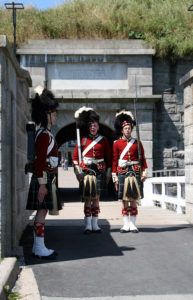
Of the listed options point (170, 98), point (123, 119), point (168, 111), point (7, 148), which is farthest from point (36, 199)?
point (170, 98)

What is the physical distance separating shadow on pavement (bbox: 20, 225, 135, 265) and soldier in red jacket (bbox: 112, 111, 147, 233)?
0.43 metres

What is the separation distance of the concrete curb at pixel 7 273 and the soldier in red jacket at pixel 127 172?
2.45 metres

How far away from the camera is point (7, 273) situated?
343cm

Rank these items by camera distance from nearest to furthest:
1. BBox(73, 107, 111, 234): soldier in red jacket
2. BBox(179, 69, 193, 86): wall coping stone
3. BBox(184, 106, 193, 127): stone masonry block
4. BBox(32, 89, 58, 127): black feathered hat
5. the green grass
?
BBox(32, 89, 58, 127): black feathered hat
BBox(73, 107, 111, 234): soldier in red jacket
BBox(179, 69, 193, 86): wall coping stone
BBox(184, 106, 193, 127): stone masonry block
the green grass

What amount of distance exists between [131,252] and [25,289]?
5.45 ft

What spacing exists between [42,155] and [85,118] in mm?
1911

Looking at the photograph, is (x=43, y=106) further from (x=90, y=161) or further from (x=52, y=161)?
(x=90, y=161)

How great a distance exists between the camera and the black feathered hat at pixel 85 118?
249 inches

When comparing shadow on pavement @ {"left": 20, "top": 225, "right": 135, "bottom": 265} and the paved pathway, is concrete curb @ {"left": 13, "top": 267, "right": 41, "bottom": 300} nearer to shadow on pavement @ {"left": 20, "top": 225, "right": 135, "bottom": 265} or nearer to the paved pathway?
the paved pathway

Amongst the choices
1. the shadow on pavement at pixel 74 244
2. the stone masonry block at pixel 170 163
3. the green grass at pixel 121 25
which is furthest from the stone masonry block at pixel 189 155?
the green grass at pixel 121 25

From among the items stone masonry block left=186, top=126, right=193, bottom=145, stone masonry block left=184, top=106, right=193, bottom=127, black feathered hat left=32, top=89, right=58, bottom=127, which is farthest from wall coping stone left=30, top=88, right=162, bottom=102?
black feathered hat left=32, top=89, right=58, bottom=127

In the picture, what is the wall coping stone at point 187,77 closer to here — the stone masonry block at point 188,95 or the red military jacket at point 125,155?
the stone masonry block at point 188,95

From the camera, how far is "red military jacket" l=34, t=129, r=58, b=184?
457cm

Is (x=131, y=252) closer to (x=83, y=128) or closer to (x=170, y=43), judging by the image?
(x=83, y=128)
